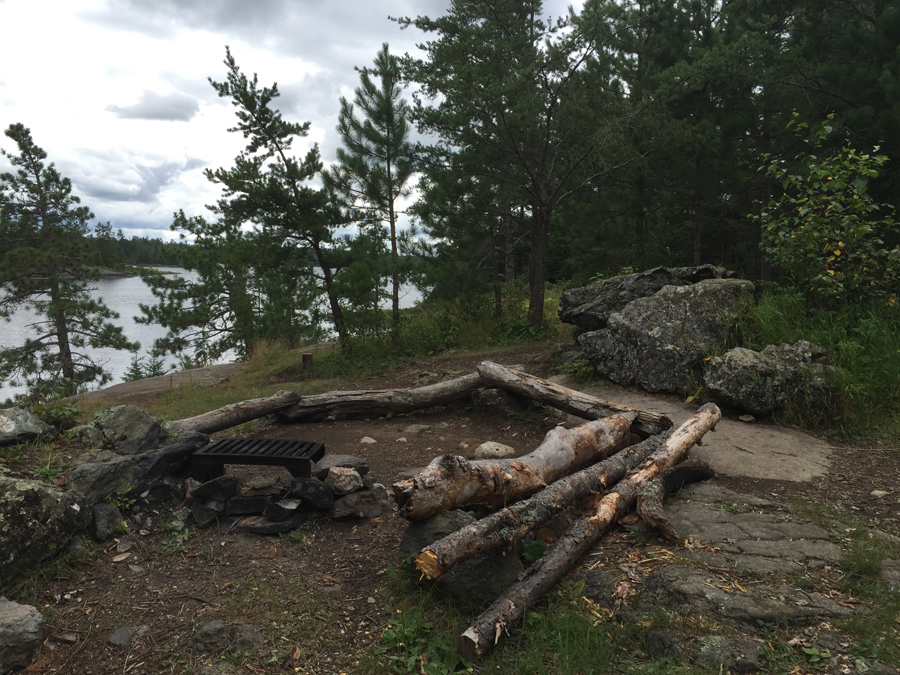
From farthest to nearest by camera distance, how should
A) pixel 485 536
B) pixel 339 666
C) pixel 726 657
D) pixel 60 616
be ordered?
pixel 485 536 < pixel 60 616 < pixel 339 666 < pixel 726 657

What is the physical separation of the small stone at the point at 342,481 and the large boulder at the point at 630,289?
5.02m

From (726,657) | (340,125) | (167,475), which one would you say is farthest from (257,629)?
(340,125)

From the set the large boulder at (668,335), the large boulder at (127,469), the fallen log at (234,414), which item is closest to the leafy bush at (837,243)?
the large boulder at (668,335)

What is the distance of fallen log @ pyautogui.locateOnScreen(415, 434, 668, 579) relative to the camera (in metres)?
2.94

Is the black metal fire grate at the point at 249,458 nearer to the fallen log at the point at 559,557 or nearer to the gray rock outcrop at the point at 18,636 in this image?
the gray rock outcrop at the point at 18,636

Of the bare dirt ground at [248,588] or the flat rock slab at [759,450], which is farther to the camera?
the flat rock slab at [759,450]

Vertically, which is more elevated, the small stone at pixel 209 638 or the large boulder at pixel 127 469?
the large boulder at pixel 127 469

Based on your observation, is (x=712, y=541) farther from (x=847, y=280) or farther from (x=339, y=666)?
(x=847, y=280)

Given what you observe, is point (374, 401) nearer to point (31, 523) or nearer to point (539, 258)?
point (31, 523)

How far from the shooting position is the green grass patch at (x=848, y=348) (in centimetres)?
568

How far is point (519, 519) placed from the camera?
336 centimetres

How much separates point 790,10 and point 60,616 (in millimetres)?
14752

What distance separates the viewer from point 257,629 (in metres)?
2.86

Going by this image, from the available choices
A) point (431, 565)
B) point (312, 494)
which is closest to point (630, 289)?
point (312, 494)
